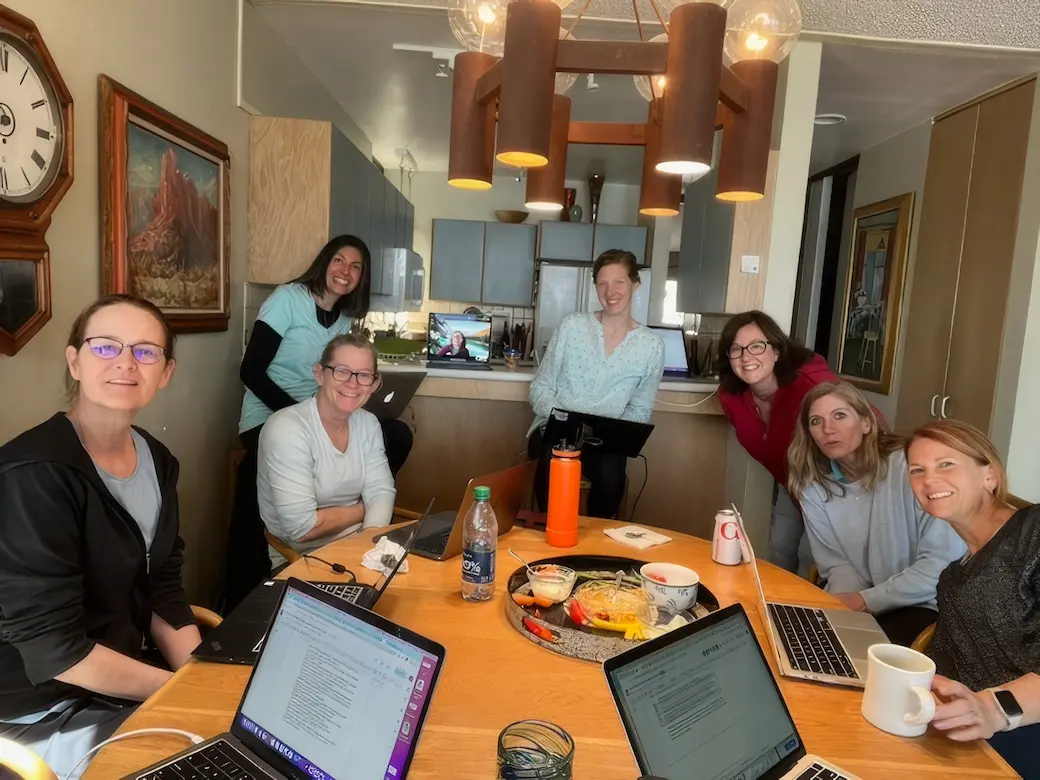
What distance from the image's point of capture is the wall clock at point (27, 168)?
4.82ft

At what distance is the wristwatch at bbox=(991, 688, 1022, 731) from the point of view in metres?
1.02

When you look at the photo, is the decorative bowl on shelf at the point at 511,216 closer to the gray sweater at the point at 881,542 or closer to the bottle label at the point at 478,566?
the gray sweater at the point at 881,542

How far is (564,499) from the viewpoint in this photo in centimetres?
164

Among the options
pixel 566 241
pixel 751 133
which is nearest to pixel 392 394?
pixel 751 133

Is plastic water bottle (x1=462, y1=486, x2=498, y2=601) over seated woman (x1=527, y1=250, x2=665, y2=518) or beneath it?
beneath

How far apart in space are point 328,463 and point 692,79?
4.57 feet

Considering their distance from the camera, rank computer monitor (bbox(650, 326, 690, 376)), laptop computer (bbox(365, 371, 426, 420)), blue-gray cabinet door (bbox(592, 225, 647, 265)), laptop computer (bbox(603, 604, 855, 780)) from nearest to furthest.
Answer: laptop computer (bbox(603, 604, 855, 780)) → laptop computer (bbox(365, 371, 426, 420)) → computer monitor (bbox(650, 326, 690, 376)) → blue-gray cabinet door (bbox(592, 225, 647, 265))

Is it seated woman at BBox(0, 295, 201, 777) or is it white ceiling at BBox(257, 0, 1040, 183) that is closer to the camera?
seated woman at BBox(0, 295, 201, 777)

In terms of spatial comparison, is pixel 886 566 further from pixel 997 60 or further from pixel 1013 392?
pixel 997 60

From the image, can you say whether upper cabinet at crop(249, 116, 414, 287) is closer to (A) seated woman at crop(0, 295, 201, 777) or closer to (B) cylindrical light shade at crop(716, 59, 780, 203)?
(A) seated woman at crop(0, 295, 201, 777)

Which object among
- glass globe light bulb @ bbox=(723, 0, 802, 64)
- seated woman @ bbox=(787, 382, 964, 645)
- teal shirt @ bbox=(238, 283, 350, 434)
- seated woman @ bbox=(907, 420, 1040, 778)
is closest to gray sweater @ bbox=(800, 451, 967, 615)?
seated woman @ bbox=(787, 382, 964, 645)

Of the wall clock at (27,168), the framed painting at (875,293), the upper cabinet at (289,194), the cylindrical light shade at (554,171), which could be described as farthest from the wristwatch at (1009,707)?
the framed painting at (875,293)

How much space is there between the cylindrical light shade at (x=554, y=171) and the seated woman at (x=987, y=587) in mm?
911

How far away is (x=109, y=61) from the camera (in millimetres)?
1935
